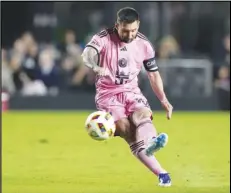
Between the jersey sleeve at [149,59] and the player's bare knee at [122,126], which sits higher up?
the jersey sleeve at [149,59]

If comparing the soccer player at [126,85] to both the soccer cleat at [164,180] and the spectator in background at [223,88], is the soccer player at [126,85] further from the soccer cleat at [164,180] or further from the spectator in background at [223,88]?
the spectator in background at [223,88]

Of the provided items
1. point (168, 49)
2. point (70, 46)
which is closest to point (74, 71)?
point (70, 46)

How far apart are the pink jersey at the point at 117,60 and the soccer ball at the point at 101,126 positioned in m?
0.44

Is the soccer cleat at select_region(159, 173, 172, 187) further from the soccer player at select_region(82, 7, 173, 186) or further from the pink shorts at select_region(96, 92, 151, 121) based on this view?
the pink shorts at select_region(96, 92, 151, 121)

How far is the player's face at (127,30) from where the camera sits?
10523mm

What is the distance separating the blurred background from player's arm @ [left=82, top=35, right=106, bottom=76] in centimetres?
1307

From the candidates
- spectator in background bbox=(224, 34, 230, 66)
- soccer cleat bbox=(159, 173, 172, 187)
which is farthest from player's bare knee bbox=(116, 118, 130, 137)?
spectator in background bbox=(224, 34, 230, 66)

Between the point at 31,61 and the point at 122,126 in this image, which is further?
the point at 31,61

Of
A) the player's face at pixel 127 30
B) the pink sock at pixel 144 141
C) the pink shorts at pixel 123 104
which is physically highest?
the player's face at pixel 127 30

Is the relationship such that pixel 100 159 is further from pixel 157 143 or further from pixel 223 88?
pixel 223 88

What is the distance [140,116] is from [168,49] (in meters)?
15.0

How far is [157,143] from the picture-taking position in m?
10.2

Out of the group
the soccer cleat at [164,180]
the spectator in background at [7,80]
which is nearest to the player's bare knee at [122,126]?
the soccer cleat at [164,180]

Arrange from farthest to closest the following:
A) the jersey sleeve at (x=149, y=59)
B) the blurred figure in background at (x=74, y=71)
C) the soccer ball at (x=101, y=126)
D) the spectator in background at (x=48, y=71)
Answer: the blurred figure in background at (x=74, y=71), the spectator in background at (x=48, y=71), the jersey sleeve at (x=149, y=59), the soccer ball at (x=101, y=126)
